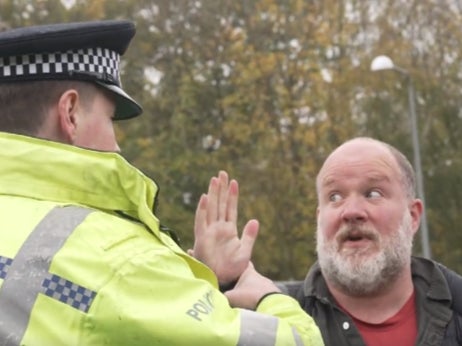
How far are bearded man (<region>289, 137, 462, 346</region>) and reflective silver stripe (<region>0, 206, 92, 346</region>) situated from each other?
162cm

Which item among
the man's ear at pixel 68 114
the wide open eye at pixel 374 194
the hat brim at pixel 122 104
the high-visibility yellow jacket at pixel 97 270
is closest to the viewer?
the high-visibility yellow jacket at pixel 97 270

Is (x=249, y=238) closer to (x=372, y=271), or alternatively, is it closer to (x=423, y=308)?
(x=372, y=271)

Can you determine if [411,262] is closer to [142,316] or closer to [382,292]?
[382,292]

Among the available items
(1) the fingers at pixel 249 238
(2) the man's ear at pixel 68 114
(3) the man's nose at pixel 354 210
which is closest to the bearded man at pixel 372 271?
(3) the man's nose at pixel 354 210

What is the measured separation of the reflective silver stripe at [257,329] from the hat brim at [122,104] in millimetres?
734

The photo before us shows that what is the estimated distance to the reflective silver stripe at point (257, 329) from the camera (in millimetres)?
2518

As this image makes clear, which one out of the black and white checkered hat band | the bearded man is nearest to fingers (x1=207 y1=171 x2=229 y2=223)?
the black and white checkered hat band

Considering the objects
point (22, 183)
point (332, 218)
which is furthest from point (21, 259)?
point (332, 218)

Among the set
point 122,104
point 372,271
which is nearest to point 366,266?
point 372,271

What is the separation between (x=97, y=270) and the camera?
2.46 metres

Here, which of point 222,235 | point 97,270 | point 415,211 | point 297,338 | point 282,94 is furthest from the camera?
point 282,94

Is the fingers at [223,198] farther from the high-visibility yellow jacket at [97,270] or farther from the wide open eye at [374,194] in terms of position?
the wide open eye at [374,194]

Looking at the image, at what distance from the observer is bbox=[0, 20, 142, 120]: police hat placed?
278 centimetres

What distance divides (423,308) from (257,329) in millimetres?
1588
